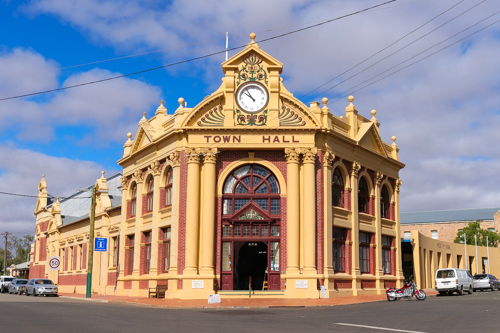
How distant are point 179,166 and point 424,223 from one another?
6715cm

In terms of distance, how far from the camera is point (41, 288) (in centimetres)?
3978

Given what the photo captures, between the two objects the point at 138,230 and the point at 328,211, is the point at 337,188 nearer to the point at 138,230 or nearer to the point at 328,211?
the point at 328,211

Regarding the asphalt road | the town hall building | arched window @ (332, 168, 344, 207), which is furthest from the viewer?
arched window @ (332, 168, 344, 207)

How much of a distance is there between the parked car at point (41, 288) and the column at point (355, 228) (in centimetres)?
2147

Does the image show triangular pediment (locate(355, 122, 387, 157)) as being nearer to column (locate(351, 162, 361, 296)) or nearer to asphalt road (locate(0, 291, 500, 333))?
column (locate(351, 162, 361, 296))

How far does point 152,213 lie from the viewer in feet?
116

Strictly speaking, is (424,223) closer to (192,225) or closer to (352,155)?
Answer: (352,155)

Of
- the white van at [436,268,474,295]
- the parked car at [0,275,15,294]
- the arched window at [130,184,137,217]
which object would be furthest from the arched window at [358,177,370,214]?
the parked car at [0,275,15,294]

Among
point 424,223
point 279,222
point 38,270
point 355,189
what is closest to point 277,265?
point 279,222

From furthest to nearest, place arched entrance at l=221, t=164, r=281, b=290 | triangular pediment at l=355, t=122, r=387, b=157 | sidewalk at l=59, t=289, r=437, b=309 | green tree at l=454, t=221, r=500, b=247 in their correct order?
green tree at l=454, t=221, r=500, b=247, triangular pediment at l=355, t=122, r=387, b=157, arched entrance at l=221, t=164, r=281, b=290, sidewalk at l=59, t=289, r=437, b=309

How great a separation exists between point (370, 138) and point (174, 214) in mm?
14708

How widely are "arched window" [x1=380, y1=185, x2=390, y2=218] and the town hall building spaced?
11.8 feet

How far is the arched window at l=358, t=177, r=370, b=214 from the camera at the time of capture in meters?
36.6

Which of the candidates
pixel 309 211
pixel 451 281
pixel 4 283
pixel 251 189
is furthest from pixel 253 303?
pixel 4 283
